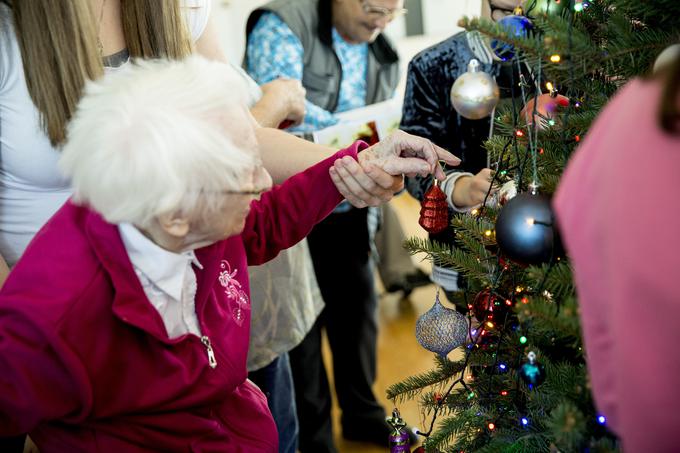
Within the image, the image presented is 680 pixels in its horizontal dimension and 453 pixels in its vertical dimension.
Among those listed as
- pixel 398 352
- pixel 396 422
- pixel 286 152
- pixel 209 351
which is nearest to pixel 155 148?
pixel 209 351

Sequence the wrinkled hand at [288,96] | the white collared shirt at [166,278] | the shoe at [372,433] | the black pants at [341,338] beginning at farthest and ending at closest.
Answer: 1. the shoe at [372,433]
2. the black pants at [341,338]
3. the wrinkled hand at [288,96]
4. the white collared shirt at [166,278]

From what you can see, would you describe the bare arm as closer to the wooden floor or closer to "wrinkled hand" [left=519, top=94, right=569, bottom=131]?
"wrinkled hand" [left=519, top=94, right=569, bottom=131]

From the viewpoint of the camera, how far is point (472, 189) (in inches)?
51.6

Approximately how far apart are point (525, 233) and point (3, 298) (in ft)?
2.16

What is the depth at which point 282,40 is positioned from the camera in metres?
1.95

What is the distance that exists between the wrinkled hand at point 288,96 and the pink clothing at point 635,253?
103 centimetres

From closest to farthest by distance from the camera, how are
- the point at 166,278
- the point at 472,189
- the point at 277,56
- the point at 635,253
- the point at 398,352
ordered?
the point at 635,253, the point at 166,278, the point at 472,189, the point at 277,56, the point at 398,352

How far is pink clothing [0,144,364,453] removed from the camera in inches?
32.4

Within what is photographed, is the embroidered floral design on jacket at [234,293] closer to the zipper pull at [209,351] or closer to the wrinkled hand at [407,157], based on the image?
the zipper pull at [209,351]

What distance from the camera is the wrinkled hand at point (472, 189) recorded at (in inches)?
49.6

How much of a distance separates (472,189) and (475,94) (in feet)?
0.65

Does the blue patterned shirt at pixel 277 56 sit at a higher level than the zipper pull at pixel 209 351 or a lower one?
higher

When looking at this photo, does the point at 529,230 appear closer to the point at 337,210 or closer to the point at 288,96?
the point at 288,96

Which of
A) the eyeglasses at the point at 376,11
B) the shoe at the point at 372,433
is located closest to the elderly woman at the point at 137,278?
the eyeglasses at the point at 376,11
